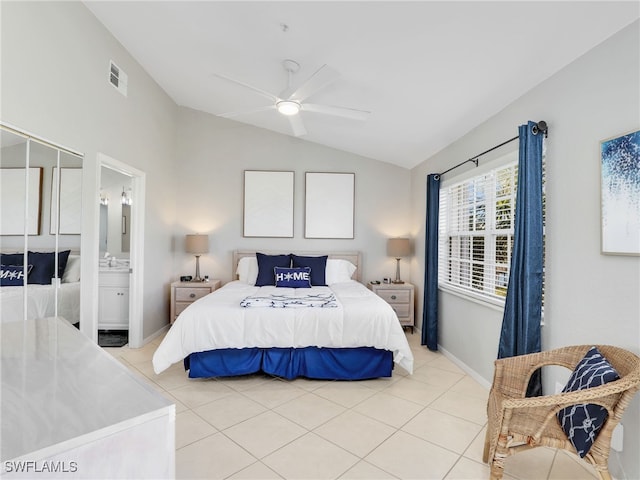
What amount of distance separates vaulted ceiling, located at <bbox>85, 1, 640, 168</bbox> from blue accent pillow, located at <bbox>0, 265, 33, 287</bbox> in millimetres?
2052

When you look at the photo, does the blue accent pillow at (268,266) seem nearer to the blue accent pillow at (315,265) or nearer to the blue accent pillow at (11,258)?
the blue accent pillow at (315,265)

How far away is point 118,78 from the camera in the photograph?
335 centimetres

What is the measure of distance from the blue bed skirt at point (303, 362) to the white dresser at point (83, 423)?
202cm

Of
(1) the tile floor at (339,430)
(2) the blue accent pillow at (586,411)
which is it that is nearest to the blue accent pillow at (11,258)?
(1) the tile floor at (339,430)

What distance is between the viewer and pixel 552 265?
2.26m

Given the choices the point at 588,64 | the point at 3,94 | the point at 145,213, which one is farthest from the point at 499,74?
the point at 145,213

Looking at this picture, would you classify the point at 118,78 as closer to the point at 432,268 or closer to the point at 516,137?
the point at 516,137

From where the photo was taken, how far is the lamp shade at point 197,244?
4.61 m

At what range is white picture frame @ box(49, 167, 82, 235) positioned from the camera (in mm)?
2584

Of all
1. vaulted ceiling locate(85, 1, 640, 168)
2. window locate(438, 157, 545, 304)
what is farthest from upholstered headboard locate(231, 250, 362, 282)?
vaulted ceiling locate(85, 1, 640, 168)

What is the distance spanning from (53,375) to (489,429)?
212 cm

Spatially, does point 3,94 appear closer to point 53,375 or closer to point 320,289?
point 53,375

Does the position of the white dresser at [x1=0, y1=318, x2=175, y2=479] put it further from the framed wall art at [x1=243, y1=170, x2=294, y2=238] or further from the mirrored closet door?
the framed wall art at [x1=243, y1=170, x2=294, y2=238]

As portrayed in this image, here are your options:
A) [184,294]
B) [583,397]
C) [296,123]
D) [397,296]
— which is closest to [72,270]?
[184,294]
